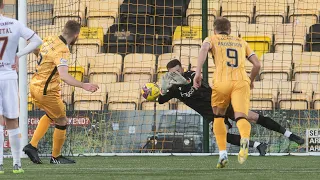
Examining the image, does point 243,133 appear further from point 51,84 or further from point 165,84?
point 165,84

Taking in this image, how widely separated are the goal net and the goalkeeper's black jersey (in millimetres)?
1405

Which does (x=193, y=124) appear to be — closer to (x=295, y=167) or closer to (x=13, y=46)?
(x=295, y=167)

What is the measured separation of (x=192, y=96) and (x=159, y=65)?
12.4 ft

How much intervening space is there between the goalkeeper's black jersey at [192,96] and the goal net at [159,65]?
4.61ft

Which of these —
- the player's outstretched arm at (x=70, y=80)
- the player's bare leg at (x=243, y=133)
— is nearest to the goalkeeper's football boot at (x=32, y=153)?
the player's outstretched arm at (x=70, y=80)

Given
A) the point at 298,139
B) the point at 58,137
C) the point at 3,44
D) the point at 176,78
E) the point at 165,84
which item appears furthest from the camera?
the point at 165,84

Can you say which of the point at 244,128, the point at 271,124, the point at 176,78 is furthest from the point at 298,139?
the point at 176,78

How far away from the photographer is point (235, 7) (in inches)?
707

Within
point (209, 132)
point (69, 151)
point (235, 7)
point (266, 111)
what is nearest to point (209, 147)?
point (209, 132)

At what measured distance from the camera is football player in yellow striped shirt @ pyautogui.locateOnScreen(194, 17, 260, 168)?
381 inches

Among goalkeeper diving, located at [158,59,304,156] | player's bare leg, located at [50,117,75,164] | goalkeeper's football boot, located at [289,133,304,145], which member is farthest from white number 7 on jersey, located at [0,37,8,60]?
goalkeeper's football boot, located at [289,133,304,145]

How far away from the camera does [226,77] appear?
9.77m

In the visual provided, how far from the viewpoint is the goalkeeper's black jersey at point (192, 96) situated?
12.7m

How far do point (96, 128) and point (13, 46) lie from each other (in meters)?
5.39
